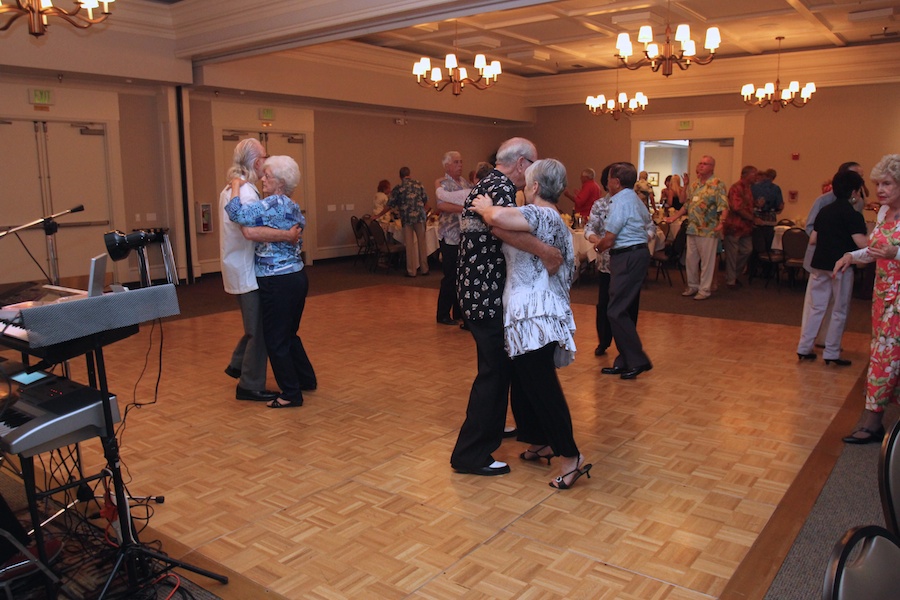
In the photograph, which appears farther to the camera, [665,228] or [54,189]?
[665,228]

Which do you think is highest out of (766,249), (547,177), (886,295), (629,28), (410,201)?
(629,28)

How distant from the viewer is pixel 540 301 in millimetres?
3225

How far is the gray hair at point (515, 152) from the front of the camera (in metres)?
3.38

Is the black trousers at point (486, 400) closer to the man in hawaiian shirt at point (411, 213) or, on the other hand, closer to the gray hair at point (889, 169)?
the gray hair at point (889, 169)

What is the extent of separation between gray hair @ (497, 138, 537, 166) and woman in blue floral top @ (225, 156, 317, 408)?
157 centimetres

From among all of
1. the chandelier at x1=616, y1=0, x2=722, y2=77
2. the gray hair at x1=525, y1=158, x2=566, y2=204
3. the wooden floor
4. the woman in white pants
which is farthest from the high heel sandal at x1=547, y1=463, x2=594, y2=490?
the chandelier at x1=616, y1=0, x2=722, y2=77

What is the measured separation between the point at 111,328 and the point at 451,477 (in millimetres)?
1888

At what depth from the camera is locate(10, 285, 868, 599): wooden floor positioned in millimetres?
2756

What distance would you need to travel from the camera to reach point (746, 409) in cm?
468

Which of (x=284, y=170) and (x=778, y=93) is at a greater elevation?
(x=778, y=93)

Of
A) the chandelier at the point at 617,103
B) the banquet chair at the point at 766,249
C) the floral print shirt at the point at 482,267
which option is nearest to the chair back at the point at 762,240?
the banquet chair at the point at 766,249

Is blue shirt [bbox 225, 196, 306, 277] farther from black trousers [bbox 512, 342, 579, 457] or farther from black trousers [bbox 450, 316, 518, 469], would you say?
black trousers [bbox 512, 342, 579, 457]

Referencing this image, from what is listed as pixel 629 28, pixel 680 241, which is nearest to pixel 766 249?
pixel 680 241

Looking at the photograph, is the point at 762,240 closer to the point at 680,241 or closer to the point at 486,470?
the point at 680,241
